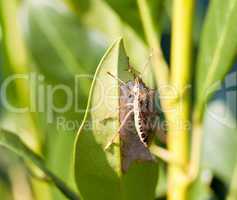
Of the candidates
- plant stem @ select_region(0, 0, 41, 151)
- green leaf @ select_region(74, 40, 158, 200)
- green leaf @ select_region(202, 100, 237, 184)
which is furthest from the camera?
green leaf @ select_region(202, 100, 237, 184)

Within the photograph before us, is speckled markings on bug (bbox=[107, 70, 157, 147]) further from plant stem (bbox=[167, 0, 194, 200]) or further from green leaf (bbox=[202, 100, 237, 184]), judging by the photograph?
green leaf (bbox=[202, 100, 237, 184])

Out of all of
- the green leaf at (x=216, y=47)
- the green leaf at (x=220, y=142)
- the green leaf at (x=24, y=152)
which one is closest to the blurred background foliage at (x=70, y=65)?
the green leaf at (x=220, y=142)

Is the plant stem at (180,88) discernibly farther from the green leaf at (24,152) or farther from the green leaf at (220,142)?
the green leaf at (220,142)

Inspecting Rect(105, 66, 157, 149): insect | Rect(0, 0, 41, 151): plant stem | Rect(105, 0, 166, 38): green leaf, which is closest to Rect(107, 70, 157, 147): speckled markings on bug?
Rect(105, 66, 157, 149): insect

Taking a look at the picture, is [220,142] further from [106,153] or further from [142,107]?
[106,153]

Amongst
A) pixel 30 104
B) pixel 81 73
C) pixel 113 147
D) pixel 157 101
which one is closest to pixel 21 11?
pixel 81 73

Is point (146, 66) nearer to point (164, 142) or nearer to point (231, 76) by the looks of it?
point (164, 142)

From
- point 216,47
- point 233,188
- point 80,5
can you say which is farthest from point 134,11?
point 233,188
